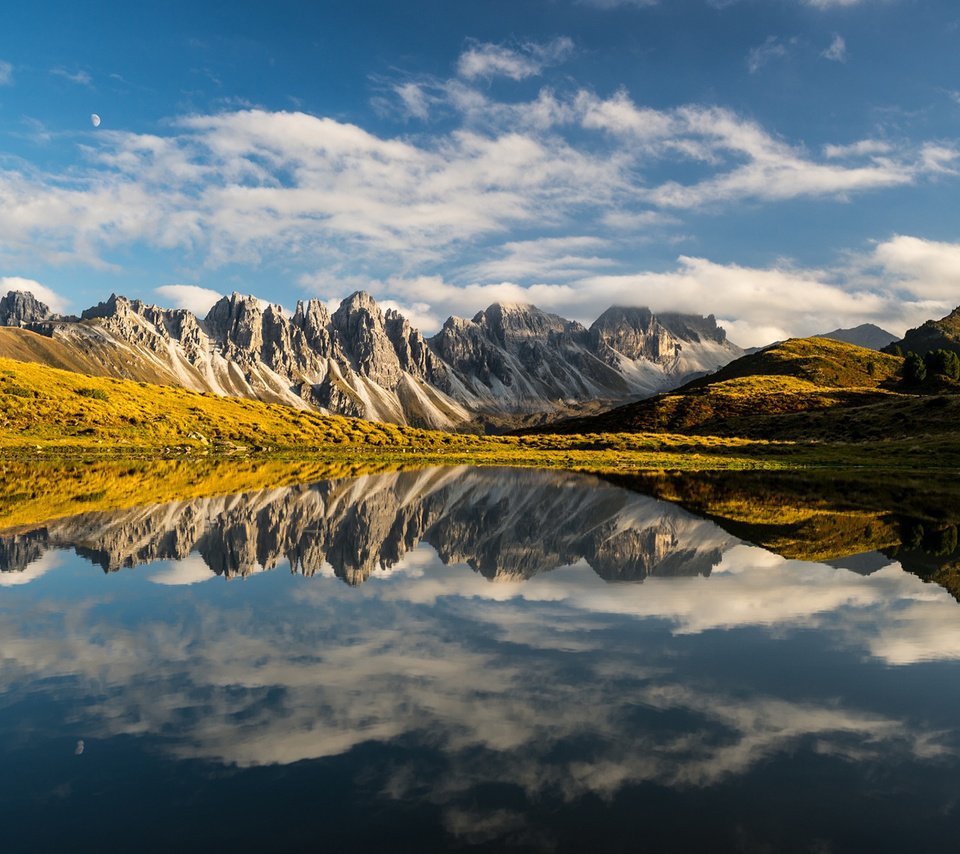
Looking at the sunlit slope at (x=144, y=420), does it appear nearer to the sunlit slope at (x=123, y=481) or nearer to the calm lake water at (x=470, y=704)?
the sunlit slope at (x=123, y=481)

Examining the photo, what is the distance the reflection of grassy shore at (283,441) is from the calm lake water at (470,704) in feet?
178

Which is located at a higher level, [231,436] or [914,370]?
[914,370]

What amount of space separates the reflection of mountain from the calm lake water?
1.29 ft

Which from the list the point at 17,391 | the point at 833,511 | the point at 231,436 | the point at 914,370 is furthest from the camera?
the point at 914,370

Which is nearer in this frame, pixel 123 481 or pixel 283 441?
pixel 123 481

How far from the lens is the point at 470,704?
33.3ft

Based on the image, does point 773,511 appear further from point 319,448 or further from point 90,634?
point 319,448

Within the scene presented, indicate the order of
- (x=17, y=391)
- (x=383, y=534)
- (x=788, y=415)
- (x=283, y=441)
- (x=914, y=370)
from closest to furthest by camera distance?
(x=383, y=534) → (x=17, y=391) → (x=283, y=441) → (x=788, y=415) → (x=914, y=370)

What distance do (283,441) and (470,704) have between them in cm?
9536

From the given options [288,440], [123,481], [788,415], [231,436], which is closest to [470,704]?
[123,481]

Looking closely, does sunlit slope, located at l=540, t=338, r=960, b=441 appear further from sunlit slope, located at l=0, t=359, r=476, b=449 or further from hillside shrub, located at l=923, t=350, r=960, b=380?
sunlit slope, located at l=0, t=359, r=476, b=449

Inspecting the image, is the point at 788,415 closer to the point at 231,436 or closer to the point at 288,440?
the point at 288,440

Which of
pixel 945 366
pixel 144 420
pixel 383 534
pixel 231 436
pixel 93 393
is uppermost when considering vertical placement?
pixel 945 366

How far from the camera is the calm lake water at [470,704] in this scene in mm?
7156
